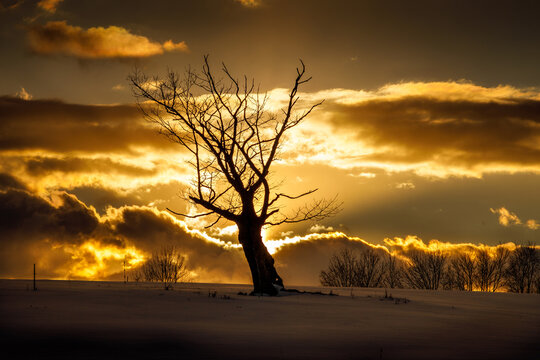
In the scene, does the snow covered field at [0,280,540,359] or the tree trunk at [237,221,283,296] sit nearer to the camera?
Result: the snow covered field at [0,280,540,359]

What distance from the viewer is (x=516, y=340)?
12117 millimetres

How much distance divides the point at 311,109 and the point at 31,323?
18048 millimetres

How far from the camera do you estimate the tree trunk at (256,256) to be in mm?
25094

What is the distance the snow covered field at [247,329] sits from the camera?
962 centimetres

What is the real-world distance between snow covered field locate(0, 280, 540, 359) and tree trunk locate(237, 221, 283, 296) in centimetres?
462

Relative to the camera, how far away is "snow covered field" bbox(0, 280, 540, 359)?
9.62 metres

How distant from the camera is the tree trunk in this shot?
988 inches

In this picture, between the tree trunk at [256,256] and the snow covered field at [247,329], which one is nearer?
the snow covered field at [247,329]

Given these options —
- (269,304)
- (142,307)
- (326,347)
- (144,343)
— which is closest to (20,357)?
(144,343)

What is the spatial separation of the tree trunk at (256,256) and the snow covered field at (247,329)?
4620 millimetres

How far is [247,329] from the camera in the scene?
12.6m

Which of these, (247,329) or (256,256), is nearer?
(247,329)

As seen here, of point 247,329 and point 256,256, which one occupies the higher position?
point 256,256

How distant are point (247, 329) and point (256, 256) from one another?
1256 centimetres
